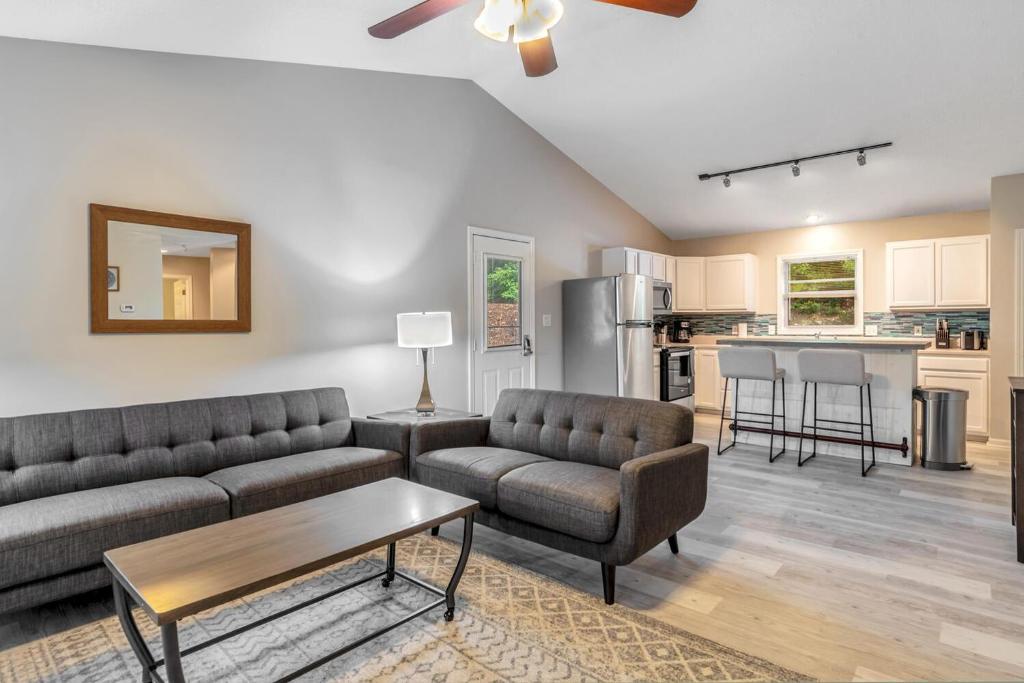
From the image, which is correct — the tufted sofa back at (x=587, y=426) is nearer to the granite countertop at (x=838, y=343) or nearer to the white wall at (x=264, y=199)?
the white wall at (x=264, y=199)

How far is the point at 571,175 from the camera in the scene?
579cm

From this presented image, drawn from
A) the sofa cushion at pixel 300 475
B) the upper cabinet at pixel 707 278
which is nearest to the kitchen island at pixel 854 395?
the upper cabinet at pixel 707 278

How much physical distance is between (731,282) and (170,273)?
5.93 m

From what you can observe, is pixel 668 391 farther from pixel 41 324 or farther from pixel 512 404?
pixel 41 324

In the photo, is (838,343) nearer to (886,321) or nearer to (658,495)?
(886,321)

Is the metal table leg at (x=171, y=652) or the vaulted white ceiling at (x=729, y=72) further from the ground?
the vaulted white ceiling at (x=729, y=72)

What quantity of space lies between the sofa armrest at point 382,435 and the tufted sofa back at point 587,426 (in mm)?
529

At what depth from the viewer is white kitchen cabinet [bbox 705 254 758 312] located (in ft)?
22.1

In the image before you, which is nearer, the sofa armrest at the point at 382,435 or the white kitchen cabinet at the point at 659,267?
the sofa armrest at the point at 382,435

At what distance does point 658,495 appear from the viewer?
2338 millimetres

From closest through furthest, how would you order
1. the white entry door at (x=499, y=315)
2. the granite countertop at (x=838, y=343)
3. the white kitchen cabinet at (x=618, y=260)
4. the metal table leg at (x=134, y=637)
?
the metal table leg at (x=134, y=637)
the granite countertop at (x=838, y=343)
the white entry door at (x=499, y=315)
the white kitchen cabinet at (x=618, y=260)

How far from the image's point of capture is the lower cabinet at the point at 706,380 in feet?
22.3

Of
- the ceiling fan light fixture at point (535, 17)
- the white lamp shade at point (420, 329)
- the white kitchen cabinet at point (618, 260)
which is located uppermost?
the ceiling fan light fixture at point (535, 17)

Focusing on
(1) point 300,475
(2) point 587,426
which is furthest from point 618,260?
(1) point 300,475
